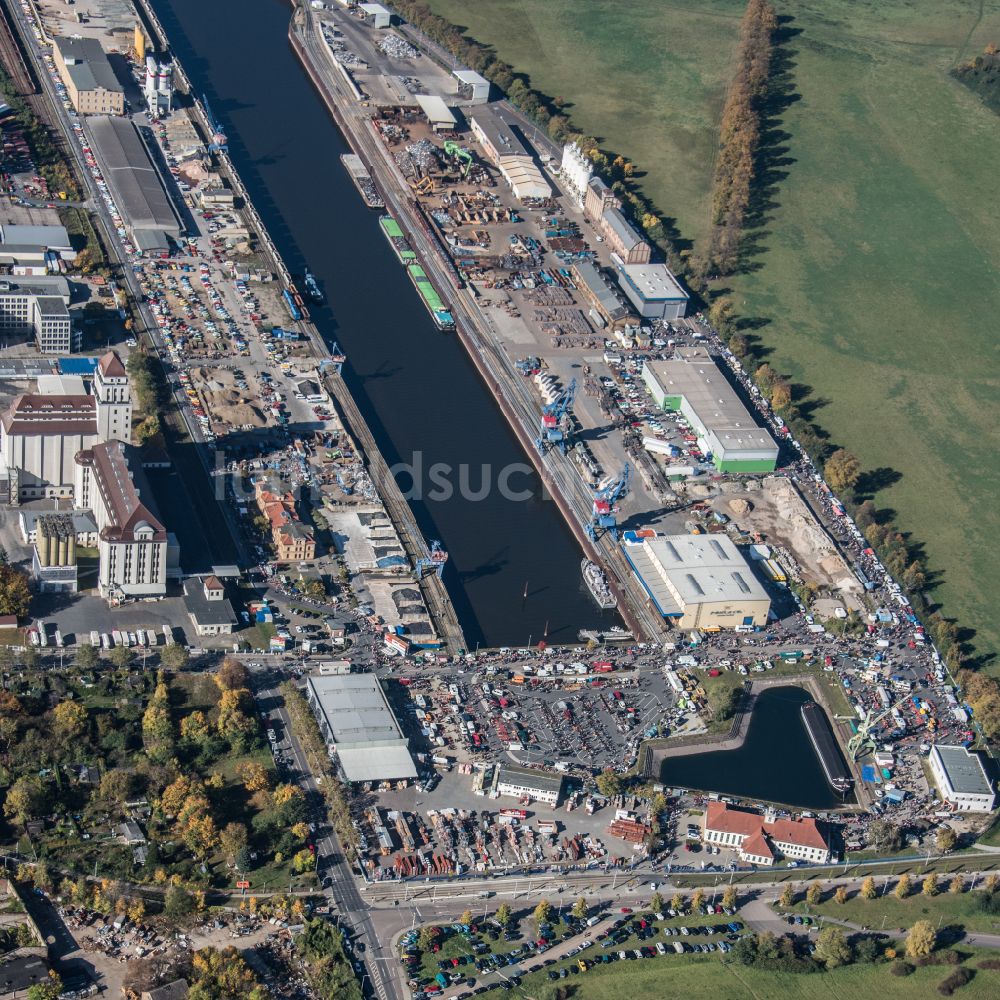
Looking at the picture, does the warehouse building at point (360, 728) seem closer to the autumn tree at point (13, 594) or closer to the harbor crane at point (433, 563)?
the harbor crane at point (433, 563)

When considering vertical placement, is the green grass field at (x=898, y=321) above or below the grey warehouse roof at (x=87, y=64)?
below

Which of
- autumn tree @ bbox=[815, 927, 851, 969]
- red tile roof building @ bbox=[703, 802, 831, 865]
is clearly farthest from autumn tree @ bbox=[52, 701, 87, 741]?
autumn tree @ bbox=[815, 927, 851, 969]

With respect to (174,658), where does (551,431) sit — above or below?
below

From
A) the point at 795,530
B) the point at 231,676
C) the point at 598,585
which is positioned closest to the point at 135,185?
the point at 598,585

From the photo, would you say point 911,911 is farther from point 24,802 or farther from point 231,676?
point 24,802

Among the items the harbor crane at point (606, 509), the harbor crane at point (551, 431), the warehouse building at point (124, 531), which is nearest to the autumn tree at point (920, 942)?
the harbor crane at point (606, 509)

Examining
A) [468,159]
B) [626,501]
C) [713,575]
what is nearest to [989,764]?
[713,575]

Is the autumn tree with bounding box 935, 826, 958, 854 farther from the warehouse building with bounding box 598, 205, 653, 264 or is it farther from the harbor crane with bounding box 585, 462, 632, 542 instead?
the warehouse building with bounding box 598, 205, 653, 264
